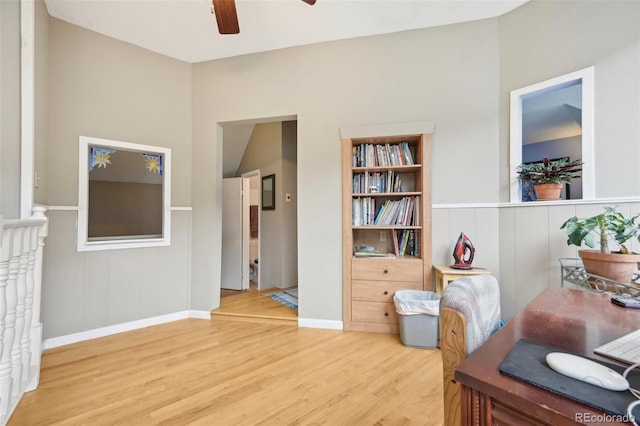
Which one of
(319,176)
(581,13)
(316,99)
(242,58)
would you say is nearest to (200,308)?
(319,176)

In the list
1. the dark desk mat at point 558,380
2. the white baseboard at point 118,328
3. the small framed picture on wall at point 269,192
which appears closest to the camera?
the dark desk mat at point 558,380

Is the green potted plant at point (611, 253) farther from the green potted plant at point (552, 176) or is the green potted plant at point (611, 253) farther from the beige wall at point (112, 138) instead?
the beige wall at point (112, 138)

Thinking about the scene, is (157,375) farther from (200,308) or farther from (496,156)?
(496,156)

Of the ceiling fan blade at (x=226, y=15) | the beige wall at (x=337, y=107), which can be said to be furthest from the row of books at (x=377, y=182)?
the ceiling fan blade at (x=226, y=15)

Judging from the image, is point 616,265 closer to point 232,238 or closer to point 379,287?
point 379,287

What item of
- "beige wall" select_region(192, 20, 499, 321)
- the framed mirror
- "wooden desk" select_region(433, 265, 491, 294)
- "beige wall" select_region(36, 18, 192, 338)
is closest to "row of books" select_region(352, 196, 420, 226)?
"beige wall" select_region(192, 20, 499, 321)

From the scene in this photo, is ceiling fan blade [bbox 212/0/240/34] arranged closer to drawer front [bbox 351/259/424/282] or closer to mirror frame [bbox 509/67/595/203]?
drawer front [bbox 351/259/424/282]

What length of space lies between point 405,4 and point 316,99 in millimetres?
1110

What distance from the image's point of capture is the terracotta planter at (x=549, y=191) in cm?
209

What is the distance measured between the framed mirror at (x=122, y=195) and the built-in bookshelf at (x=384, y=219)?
2.05m

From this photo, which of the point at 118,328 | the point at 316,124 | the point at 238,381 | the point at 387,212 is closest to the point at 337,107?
the point at 316,124

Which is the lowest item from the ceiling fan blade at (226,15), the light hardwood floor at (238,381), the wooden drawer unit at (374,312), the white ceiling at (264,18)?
the light hardwood floor at (238,381)

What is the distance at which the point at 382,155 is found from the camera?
2.71m

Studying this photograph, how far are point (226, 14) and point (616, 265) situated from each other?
107 inches
